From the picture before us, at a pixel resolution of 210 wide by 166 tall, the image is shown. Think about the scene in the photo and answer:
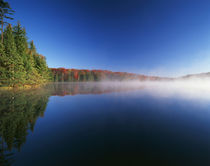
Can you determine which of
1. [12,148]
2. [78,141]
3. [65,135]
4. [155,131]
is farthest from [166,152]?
[12,148]

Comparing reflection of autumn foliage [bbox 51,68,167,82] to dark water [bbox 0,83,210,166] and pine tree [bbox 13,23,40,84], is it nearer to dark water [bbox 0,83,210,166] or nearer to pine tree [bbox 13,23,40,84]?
pine tree [bbox 13,23,40,84]

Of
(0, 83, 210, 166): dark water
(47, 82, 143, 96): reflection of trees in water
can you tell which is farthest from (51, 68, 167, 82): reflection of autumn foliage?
(0, 83, 210, 166): dark water

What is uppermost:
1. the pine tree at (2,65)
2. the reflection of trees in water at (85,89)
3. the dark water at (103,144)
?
the pine tree at (2,65)

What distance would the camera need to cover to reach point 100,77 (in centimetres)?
14512

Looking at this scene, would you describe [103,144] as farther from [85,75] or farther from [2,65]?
[85,75]

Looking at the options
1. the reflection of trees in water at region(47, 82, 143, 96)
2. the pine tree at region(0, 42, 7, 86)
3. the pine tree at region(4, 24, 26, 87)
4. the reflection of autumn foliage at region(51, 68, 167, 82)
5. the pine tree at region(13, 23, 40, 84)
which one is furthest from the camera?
the reflection of autumn foliage at region(51, 68, 167, 82)

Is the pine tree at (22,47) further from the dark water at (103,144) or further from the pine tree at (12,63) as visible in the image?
the dark water at (103,144)

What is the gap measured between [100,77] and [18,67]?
123 metres

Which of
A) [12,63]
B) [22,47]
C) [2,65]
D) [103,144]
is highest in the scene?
[22,47]

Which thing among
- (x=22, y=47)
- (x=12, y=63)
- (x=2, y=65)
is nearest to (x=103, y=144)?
(x=12, y=63)

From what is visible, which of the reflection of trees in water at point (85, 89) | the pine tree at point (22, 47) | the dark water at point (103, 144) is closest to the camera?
the dark water at point (103, 144)

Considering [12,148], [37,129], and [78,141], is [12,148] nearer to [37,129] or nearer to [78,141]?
[37,129]

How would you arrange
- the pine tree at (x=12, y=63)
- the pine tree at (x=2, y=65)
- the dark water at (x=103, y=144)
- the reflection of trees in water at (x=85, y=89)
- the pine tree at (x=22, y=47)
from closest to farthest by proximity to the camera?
the dark water at (x=103, y=144) → the pine tree at (x=2, y=65) → the pine tree at (x=12, y=63) → the reflection of trees in water at (x=85, y=89) → the pine tree at (x=22, y=47)

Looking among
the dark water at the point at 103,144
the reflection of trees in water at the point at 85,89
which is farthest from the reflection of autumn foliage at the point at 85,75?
the dark water at the point at 103,144
